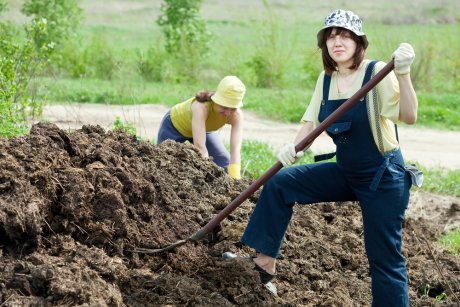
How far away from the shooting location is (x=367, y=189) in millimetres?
4426

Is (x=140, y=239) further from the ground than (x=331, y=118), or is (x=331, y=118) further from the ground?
(x=331, y=118)

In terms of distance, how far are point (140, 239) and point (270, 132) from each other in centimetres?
686

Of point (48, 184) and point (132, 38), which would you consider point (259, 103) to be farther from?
point (132, 38)

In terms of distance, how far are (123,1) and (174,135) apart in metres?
33.3

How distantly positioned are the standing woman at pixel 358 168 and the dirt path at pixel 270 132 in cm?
527

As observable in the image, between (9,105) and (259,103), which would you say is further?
(259,103)

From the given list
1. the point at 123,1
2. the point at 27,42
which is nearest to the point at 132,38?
the point at 123,1

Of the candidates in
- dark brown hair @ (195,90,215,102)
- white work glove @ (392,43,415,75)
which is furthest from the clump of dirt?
white work glove @ (392,43,415,75)

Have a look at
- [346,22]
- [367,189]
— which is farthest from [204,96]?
[367,189]

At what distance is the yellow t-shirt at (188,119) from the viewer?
7.23m

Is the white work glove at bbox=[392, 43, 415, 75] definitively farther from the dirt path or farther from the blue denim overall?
the dirt path

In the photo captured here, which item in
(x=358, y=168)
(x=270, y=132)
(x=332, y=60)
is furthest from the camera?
(x=270, y=132)

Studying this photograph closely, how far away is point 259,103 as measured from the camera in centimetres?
1346

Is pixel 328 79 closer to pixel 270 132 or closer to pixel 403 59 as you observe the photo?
pixel 403 59
